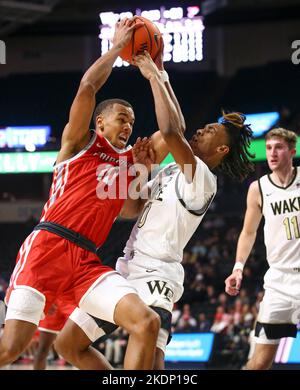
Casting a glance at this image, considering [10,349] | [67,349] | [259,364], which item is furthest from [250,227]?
[10,349]

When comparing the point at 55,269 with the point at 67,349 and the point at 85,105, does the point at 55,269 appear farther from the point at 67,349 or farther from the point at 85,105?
the point at 85,105

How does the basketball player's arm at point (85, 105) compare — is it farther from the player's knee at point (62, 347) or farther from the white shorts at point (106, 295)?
the player's knee at point (62, 347)

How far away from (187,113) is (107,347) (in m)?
9.92

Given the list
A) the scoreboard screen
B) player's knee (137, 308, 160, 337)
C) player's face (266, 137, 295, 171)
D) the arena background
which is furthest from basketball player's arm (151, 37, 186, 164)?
the scoreboard screen

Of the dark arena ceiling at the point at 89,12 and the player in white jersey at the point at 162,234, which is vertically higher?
the dark arena ceiling at the point at 89,12

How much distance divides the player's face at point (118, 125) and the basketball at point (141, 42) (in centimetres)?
36

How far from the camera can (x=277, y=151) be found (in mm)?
5977

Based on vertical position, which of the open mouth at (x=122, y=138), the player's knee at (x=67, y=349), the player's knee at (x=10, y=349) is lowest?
the player's knee at (x=67, y=349)

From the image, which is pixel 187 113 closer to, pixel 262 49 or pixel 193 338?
pixel 262 49

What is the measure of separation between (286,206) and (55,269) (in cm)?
216

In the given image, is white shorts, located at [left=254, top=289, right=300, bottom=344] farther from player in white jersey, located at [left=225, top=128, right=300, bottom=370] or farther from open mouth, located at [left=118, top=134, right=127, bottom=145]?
open mouth, located at [left=118, top=134, right=127, bottom=145]

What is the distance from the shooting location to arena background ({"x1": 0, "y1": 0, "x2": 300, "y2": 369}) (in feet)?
59.6

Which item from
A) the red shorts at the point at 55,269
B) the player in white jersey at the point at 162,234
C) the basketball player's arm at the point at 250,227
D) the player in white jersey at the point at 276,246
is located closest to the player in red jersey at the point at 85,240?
the red shorts at the point at 55,269

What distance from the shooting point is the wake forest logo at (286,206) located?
593cm
